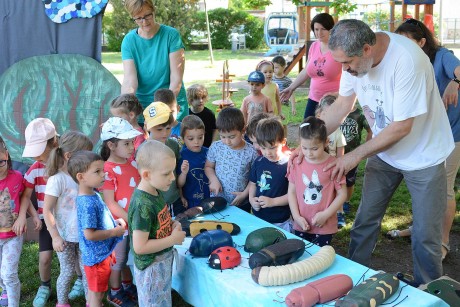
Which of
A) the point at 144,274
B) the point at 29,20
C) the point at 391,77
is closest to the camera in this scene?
the point at 144,274

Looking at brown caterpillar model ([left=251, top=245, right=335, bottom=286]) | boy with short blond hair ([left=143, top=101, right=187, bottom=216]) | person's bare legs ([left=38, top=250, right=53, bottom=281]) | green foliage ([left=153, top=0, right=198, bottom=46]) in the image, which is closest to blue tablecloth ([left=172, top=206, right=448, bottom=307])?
brown caterpillar model ([left=251, top=245, right=335, bottom=286])

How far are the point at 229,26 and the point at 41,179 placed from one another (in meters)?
25.8

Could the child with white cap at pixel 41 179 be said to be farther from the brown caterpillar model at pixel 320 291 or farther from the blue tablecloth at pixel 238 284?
the brown caterpillar model at pixel 320 291

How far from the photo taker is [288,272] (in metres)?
2.76

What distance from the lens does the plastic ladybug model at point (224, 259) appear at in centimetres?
300

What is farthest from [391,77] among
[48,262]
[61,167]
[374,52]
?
[48,262]

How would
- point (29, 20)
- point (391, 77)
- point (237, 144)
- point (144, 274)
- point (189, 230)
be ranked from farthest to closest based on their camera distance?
point (29, 20)
point (237, 144)
point (189, 230)
point (391, 77)
point (144, 274)

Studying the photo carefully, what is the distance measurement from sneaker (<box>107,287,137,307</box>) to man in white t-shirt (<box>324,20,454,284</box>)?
167 centimetres

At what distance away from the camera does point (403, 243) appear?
195 inches

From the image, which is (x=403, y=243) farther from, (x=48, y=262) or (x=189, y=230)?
(x=48, y=262)

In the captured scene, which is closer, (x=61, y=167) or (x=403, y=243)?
(x=61, y=167)

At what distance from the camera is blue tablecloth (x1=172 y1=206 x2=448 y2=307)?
265 centimetres

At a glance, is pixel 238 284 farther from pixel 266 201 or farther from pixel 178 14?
pixel 178 14

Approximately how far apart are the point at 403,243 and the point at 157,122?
8.43 ft
